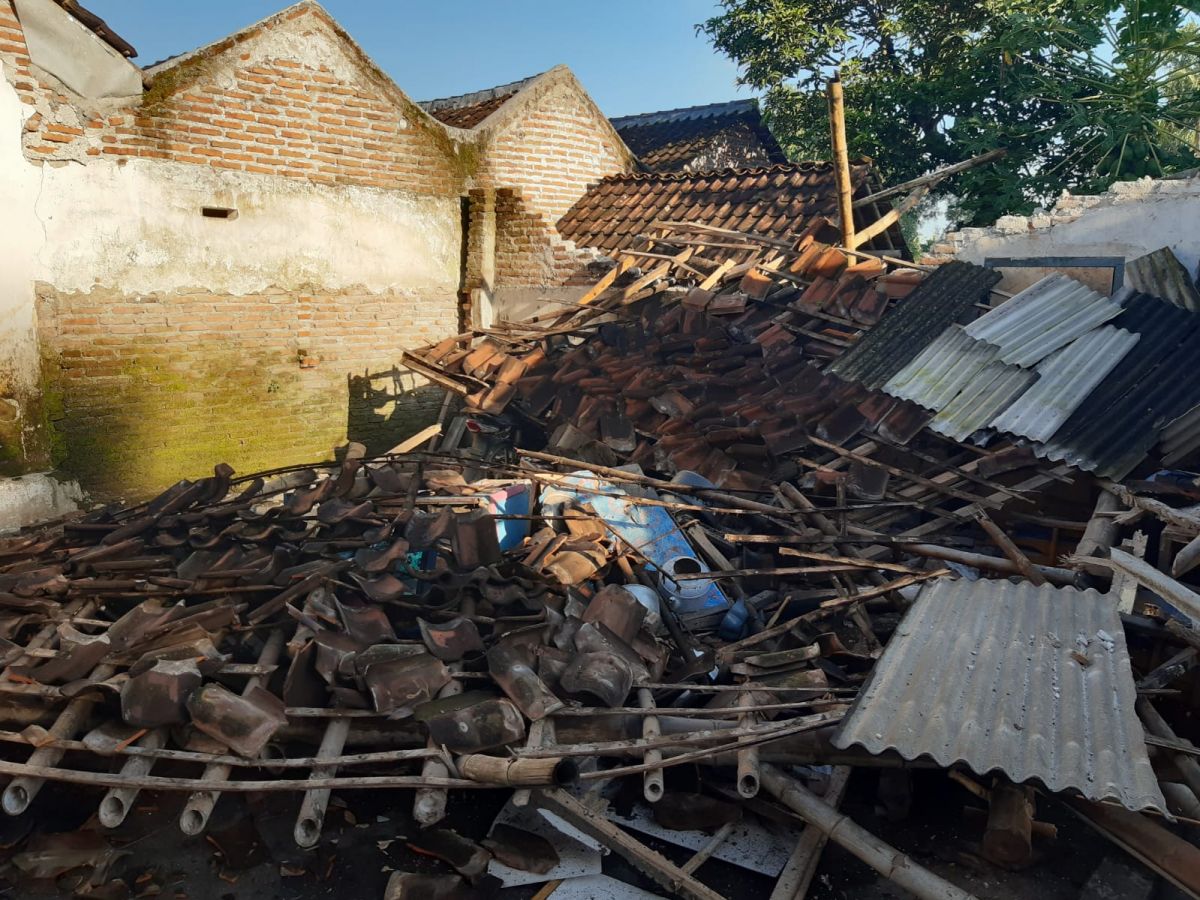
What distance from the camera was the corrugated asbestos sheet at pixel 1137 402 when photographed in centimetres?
614

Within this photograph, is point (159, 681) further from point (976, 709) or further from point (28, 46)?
point (28, 46)

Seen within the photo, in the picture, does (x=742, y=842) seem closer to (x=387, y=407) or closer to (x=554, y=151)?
(x=387, y=407)

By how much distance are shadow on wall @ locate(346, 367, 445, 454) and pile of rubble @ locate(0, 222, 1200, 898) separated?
101 inches

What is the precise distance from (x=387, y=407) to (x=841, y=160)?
614 cm

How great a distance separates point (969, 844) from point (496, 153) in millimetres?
9998

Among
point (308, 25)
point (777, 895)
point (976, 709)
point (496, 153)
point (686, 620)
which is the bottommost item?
point (777, 895)

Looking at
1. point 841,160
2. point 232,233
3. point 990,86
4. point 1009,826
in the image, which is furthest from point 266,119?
point 990,86

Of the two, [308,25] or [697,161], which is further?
[697,161]

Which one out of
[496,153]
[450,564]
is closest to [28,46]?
[496,153]

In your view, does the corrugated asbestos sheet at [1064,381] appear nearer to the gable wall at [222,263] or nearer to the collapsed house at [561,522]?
the collapsed house at [561,522]

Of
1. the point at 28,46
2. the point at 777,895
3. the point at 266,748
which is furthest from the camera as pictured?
the point at 28,46

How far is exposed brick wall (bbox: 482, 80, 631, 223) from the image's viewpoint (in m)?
11.8

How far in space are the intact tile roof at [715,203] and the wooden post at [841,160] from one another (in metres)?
0.73

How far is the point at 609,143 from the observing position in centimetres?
1336
